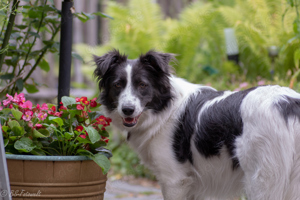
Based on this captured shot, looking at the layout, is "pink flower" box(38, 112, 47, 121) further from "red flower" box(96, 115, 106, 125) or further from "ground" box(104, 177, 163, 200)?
"ground" box(104, 177, 163, 200)

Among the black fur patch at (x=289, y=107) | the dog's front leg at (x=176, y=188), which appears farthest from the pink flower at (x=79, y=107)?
the black fur patch at (x=289, y=107)

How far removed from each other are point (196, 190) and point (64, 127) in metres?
1.21

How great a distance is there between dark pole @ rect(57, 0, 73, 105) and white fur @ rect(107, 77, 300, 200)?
0.45 meters

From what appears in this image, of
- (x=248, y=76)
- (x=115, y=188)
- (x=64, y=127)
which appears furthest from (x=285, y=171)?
(x=248, y=76)

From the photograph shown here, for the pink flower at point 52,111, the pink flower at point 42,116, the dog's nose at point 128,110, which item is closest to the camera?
the pink flower at point 42,116

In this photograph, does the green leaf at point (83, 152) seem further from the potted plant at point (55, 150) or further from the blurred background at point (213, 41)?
the blurred background at point (213, 41)

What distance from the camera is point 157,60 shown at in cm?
298

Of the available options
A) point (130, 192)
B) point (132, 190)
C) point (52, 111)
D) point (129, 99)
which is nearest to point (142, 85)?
point (129, 99)

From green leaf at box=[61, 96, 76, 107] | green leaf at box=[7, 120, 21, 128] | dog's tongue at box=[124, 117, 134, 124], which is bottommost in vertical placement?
dog's tongue at box=[124, 117, 134, 124]

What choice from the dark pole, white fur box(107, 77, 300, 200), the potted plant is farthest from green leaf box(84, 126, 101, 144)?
the dark pole

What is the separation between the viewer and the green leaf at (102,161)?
7.93 ft

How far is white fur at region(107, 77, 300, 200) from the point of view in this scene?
7.55ft

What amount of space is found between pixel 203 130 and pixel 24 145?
1258 mm

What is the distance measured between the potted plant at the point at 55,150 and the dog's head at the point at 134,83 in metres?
0.31
